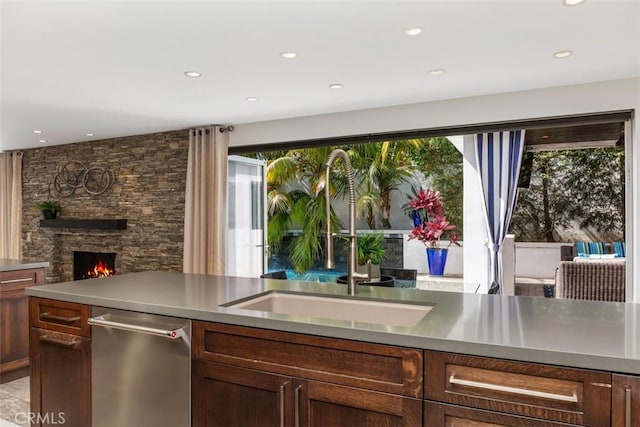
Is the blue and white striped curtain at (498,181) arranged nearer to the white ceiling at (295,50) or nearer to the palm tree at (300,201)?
the white ceiling at (295,50)

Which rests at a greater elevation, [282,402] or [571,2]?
[571,2]

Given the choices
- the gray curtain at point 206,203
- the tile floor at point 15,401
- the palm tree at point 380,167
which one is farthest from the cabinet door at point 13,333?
the palm tree at point 380,167

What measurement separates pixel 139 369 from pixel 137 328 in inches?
7.5

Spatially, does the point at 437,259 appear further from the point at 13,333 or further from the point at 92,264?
the point at 92,264

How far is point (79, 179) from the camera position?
626 centimetres

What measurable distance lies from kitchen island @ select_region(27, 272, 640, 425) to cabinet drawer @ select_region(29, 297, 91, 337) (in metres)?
0.08

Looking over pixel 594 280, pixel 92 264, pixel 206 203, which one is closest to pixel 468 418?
pixel 594 280

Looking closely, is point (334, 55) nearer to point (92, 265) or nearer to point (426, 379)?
point (426, 379)

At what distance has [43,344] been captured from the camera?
2.10 metres

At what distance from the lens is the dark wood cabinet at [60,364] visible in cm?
195

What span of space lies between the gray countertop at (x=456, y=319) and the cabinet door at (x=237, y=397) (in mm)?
186

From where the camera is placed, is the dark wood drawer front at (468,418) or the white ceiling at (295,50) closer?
the dark wood drawer front at (468,418)

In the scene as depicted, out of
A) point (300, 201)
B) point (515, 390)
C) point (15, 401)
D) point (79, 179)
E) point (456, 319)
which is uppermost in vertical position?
point (79, 179)

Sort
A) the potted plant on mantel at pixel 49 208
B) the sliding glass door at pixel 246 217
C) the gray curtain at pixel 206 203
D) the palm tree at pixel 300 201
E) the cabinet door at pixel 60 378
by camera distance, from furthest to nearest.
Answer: the palm tree at pixel 300 201 < the potted plant on mantel at pixel 49 208 < the sliding glass door at pixel 246 217 < the gray curtain at pixel 206 203 < the cabinet door at pixel 60 378
